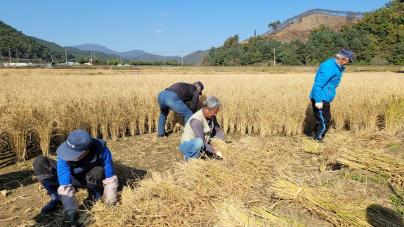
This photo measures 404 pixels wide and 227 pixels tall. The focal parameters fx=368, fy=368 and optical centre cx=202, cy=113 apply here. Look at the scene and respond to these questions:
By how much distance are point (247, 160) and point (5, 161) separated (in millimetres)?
4010

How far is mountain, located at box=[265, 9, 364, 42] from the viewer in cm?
9734

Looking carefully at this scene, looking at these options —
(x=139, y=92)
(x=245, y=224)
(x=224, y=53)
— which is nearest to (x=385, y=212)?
(x=245, y=224)

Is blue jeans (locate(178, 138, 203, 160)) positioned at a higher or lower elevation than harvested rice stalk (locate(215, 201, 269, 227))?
higher

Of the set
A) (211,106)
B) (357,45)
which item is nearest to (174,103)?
(211,106)

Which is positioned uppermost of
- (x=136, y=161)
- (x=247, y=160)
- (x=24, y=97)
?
(x=24, y=97)

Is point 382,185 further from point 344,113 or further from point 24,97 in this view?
point 24,97

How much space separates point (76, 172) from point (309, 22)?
372 feet

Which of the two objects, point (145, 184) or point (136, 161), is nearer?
point (145, 184)

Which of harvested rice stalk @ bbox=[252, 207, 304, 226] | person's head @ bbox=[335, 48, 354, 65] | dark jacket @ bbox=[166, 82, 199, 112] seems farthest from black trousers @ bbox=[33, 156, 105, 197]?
person's head @ bbox=[335, 48, 354, 65]

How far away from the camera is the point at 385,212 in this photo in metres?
3.40

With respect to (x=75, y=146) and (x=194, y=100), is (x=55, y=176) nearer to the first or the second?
(x=75, y=146)

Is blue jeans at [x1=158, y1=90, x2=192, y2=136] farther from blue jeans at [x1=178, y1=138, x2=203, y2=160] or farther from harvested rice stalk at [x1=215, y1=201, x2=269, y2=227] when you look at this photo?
harvested rice stalk at [x1=215, y1=201, x2=269, y2=227]

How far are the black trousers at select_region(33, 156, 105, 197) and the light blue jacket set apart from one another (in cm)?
404

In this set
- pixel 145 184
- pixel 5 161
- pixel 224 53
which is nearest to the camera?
pixel 145 184
